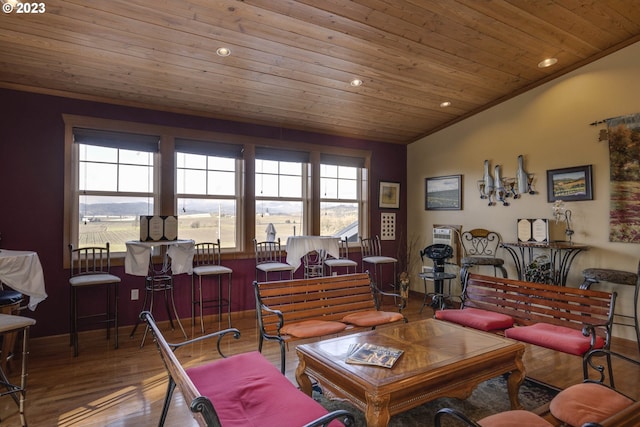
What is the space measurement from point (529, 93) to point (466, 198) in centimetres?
165

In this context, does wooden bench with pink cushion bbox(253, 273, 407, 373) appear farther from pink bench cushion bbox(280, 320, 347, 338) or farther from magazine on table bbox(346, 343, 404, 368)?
magazine on table bbox(346, 343, 404, 368)

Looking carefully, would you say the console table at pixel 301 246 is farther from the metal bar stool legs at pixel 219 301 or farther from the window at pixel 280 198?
the metal bar stool legs at pixel 219 301

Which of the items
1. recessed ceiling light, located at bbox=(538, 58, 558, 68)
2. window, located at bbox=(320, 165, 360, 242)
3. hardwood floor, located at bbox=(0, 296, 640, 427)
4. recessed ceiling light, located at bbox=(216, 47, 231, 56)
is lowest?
hardwood floor, located at bbox=(0, 296, 640, 427)

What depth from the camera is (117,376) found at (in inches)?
116

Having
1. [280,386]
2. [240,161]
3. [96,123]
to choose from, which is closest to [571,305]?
[280,386]

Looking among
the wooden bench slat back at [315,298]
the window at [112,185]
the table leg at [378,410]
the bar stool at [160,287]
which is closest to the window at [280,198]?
the bar stool at [160,287]

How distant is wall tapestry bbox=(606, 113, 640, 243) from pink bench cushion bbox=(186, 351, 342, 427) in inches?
158

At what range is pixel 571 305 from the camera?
2.90 m

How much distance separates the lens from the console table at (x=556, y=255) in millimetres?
3984

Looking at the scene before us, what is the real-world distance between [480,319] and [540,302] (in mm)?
576

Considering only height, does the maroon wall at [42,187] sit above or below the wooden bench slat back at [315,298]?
above

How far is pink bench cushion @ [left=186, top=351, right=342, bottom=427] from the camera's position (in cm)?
147

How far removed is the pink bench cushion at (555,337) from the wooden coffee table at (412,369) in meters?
0.44

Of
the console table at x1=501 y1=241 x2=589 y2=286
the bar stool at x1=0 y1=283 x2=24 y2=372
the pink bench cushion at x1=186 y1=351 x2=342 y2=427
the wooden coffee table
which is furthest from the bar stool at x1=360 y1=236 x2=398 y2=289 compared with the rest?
the bar stool at x1=0 y1=283 x2=24 y2=372
